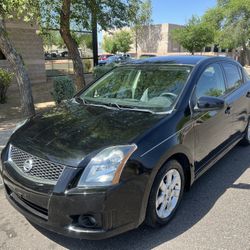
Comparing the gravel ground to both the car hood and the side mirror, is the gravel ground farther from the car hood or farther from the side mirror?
the side mirror

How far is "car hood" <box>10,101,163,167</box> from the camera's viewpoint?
2658mm

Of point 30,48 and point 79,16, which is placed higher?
point 79,16

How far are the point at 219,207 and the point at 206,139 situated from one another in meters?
0.78

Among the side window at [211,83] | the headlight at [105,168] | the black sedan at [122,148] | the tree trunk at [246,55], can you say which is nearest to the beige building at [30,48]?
the black sedan at [122,148]

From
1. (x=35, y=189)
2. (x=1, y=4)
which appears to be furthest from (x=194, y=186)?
(x=1, y=4)

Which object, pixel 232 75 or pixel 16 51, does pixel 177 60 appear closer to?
pixel 232 75

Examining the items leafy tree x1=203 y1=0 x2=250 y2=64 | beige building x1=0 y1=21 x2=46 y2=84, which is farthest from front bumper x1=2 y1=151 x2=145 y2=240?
leafy tree x1=203 y1=0 x2=250 y2=64

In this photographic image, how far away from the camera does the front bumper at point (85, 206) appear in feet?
7.97

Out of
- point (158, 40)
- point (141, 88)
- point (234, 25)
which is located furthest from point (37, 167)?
point (158, 40)

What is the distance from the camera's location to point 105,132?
2.89m

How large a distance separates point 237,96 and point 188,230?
2.32 m

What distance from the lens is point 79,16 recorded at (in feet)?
30.3

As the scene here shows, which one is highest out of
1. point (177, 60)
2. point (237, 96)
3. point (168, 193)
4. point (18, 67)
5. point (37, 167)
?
point (177, 60)

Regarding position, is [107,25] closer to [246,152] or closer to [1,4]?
[1,4]
